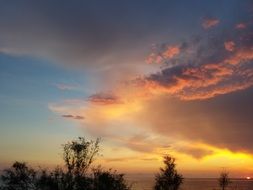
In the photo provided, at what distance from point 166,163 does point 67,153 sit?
29.9 meters

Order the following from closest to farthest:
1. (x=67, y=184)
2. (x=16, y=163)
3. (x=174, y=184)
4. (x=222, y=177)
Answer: (x=67, y=184)
(x=16, y=163)
(x=174, y=184)
(x=222, y=177)

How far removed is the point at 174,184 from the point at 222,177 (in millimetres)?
70024

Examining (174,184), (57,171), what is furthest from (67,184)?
(174,184)

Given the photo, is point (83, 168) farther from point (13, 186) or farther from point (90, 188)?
point (13, 186)

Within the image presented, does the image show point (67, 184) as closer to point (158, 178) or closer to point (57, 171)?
point (57, 171)

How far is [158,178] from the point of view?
75500 millimetres

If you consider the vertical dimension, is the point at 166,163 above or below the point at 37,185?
above

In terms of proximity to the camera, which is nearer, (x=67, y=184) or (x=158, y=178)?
(x=67, y=184)

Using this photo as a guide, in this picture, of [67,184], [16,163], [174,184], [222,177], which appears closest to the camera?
[67,184]

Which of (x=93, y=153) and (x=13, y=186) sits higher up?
(x=93, y=153)

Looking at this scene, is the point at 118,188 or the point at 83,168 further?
the point at 118,188

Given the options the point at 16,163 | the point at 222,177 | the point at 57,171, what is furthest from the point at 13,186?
the point at 222,177

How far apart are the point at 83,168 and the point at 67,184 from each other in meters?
2.60

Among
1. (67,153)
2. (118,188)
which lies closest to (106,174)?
(118,188)
